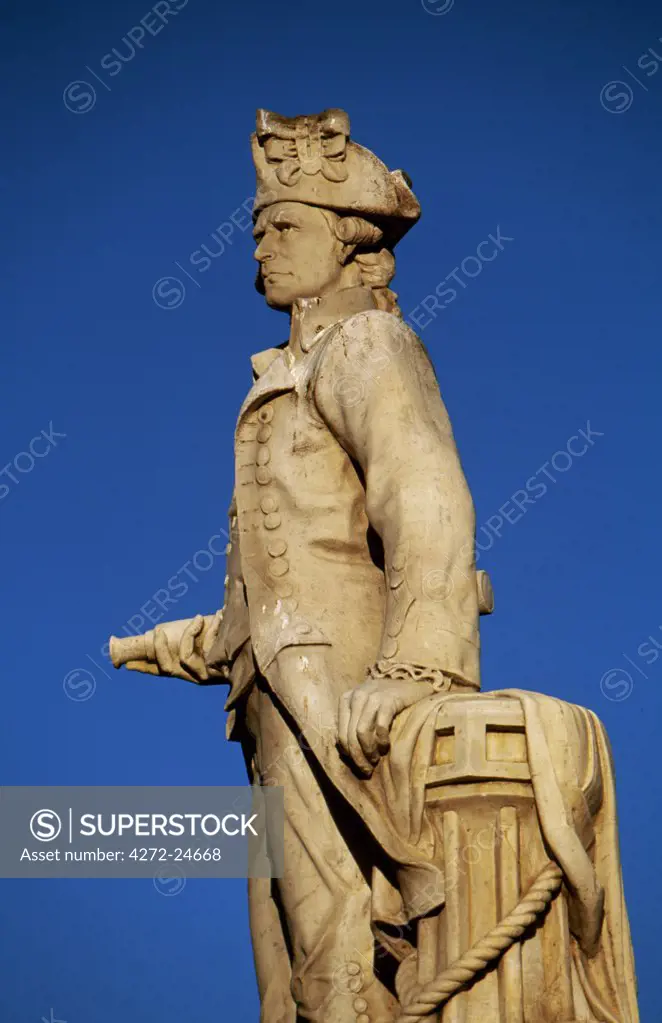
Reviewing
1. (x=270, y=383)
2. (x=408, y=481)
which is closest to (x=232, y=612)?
(x=270, y=383)

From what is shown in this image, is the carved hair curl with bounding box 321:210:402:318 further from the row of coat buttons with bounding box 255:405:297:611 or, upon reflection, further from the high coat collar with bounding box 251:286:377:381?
the row of coat buttons with bounding box 255:405:297:611

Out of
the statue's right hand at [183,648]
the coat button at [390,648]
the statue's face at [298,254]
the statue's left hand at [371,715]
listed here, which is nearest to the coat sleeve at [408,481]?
the coat button at [390,648]

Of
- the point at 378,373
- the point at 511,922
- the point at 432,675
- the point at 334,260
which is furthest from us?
the point at 334,260

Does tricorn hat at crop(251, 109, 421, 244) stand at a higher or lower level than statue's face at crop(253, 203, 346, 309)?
higher

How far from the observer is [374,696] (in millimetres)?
7293

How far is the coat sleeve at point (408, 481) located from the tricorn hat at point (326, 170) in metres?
0.62

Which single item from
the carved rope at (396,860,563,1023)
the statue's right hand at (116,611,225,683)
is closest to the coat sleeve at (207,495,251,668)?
the statue's right hand at (116,611,225,683)

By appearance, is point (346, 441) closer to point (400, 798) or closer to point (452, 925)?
point (400, 798)

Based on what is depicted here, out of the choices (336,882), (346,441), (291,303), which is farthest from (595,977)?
(291,303)

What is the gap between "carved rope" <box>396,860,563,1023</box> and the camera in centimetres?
693

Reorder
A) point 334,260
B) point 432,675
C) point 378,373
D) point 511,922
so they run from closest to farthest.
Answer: point 511,922 < point 432,675 < point 378,373 < point 334,260

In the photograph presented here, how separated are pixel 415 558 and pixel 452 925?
138 cm

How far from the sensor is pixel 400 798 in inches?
286

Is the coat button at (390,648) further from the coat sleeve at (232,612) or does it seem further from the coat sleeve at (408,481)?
the coat sleeve at (232,612)
